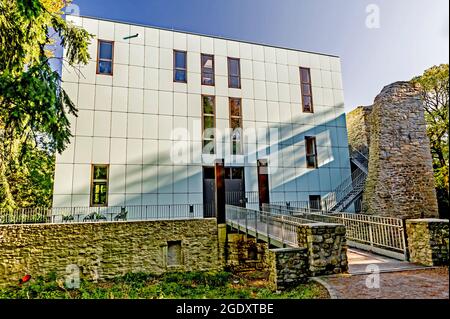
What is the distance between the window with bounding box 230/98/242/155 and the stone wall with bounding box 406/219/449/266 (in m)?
9.51

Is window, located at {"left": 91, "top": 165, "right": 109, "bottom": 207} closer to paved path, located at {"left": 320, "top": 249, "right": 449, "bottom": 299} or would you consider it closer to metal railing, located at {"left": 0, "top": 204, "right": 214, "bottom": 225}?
metal railing, located at {"left": 0, "top": 204, "right": 214, "bottom": 225}

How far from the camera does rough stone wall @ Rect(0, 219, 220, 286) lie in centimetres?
1025

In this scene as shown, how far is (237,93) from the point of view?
1573 cm

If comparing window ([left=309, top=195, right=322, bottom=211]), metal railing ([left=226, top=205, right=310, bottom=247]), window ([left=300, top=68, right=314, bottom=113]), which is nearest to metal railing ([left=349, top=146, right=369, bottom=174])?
window ([left=309, top=195, right=322, bottom=211])

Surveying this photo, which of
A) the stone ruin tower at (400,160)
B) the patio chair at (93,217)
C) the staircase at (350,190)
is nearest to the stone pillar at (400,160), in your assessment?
the stone ruin tower at (400,160)

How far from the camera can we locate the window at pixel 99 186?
12859 millimetres

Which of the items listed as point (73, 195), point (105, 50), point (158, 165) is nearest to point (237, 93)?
point (158, 165)

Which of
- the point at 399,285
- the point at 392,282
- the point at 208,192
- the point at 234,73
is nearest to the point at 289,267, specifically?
the point at 392,282

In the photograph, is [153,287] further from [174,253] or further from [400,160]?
Answer: [400,160]

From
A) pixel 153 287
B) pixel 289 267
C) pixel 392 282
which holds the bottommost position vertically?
pixel 153 287

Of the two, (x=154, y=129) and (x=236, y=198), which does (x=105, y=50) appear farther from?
(x=236, y=198)

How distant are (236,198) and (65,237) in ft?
27.9

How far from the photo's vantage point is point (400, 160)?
1356cm

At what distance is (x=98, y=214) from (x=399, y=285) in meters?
12.1
